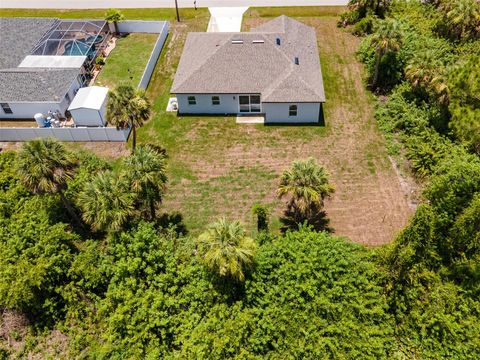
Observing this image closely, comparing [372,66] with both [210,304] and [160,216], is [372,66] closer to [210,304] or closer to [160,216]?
[160,216]

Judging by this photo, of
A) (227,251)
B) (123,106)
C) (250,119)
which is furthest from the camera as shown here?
(250,119)

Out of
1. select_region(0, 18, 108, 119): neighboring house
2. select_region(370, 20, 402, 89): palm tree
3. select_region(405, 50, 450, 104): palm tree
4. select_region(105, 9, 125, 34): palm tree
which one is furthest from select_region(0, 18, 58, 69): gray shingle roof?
select_region(405, 50, 450, 104): palm tree

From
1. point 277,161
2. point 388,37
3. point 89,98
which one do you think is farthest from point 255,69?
point 89,98

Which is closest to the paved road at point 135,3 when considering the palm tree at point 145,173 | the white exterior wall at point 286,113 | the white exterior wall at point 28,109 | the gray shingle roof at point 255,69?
the gray shingle roof at point 255,69

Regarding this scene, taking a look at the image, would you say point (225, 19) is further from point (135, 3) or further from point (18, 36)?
point (18, 36)

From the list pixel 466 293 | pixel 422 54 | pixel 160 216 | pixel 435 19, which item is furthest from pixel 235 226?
pixel 435 19

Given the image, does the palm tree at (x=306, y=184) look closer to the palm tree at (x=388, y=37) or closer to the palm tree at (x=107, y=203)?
the palm tree at (x=107, y=203)
